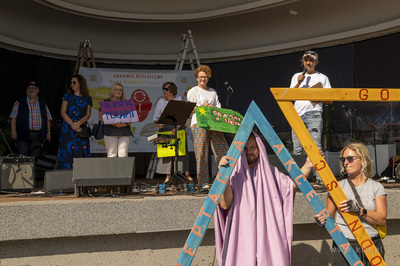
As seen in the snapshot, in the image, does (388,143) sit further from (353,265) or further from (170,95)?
(353,265)

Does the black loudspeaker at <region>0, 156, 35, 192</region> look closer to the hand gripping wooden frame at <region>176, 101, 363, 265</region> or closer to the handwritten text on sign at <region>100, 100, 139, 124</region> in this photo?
the handwritten text on sign at <region>100, 100, 139, 124</region>

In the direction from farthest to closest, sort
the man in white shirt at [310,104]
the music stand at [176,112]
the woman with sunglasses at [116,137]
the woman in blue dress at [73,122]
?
1. the woman in blue dress at [73,122]
2. the woman with sunglasses at [116,137]
3. the man in white shirt at [310,104]
4. the music stand at [176,112]

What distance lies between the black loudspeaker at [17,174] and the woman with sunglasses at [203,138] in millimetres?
1970

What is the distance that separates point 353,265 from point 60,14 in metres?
8.49

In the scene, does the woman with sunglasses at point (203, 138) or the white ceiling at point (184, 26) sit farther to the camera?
the white ceiling at point (184, 26)

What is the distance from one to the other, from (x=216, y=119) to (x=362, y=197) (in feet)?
6.74

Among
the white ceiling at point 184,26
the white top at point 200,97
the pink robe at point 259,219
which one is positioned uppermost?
the white ceiling at point 184,26

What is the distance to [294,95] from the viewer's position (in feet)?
10.5

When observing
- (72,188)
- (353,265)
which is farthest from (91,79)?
(353,265)

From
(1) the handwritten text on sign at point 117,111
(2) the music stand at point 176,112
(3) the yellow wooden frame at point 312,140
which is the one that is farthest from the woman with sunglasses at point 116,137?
(3) the yellow wooden frame at point 312,140

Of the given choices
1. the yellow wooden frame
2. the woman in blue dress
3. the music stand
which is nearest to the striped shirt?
the woman in blue dress

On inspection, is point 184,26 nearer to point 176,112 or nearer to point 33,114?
point 33,114

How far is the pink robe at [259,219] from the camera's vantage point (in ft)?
9.86

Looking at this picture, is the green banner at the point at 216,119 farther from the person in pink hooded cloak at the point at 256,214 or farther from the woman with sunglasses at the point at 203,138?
the person in pink hooded cloak at the point at 256,214
